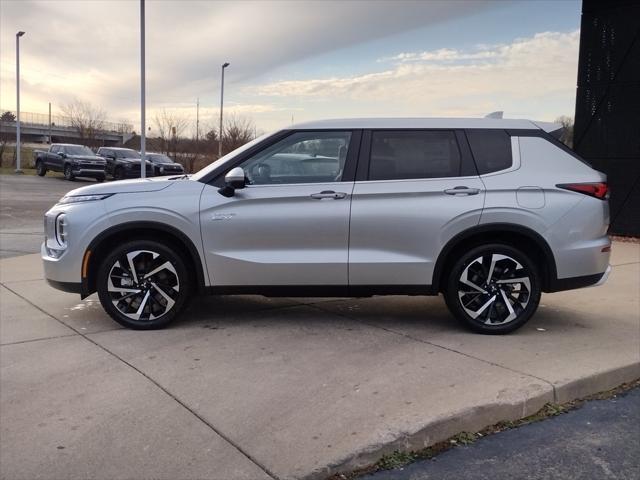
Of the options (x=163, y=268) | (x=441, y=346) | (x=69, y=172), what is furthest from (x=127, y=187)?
(x=69, y=172)

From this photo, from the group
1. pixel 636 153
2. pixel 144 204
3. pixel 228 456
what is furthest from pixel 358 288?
pixel 636 153

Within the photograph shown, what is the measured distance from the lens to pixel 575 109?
1241 cm

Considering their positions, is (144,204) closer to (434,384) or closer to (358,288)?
(358,288)

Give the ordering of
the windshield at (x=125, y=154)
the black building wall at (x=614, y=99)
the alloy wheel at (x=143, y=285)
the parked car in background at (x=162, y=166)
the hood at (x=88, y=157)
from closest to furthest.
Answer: the alloy wheel at (x=143, y=285)
the black building wall at (x=614, y=99)
the parked car in background at (x=162, y=166)
the hood at (x=88, y=157)
the windshield at (x=125, y=154)

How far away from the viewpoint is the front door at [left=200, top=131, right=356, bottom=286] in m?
5.16

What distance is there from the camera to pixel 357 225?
5152 mm

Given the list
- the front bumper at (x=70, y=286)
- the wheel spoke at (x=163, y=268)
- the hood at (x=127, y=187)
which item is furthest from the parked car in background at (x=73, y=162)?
the wheel spoke at (x=163, y=268)

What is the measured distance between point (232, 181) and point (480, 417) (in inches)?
103

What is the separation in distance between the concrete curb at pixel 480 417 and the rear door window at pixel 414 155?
6.47 ft

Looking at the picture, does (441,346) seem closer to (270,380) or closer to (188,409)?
(270,380)

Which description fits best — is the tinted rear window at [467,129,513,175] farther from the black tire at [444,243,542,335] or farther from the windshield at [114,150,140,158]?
the windshield at [114,150,140,158]

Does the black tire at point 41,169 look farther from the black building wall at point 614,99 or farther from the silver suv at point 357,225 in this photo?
the silver suv at point 357,225

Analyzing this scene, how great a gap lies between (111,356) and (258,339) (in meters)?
1.15

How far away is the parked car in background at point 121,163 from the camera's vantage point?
32.0 m
